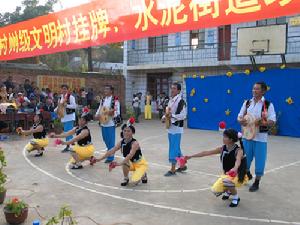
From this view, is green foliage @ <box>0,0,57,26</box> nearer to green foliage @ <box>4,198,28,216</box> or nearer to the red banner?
the red banner

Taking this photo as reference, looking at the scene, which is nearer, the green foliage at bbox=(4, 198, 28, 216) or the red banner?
the green foliage at bbox=(4, 198, 28, 216)

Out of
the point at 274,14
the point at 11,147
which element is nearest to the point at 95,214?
the point at 274,14

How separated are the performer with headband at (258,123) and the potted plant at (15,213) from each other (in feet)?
11.9

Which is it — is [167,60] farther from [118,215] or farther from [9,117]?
[118,215]

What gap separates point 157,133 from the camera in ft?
49.6

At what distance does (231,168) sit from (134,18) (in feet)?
16.5

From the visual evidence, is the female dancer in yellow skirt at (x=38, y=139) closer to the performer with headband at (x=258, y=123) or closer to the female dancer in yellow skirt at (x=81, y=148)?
the female dancer in yellow skirt at (x=81, y=148)

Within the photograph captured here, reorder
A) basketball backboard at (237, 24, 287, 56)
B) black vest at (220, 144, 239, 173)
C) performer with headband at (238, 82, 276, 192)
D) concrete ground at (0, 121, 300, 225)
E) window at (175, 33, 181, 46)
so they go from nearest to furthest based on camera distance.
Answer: concrete ground at (0, 121, 300, 225) < black vest at (220, 144, 239, 173) < performer with headband at (238, 82, 276, 192) < basketball backboard at (237, 24, 287, 56) < window at (175, 33, 181, 46)

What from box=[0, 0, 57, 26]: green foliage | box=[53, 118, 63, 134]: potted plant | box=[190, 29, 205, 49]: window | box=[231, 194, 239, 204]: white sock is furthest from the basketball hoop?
box=[0, 0, 57, 26]: green foliage

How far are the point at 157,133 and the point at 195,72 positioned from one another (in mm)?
8378

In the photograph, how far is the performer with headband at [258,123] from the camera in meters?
6.54

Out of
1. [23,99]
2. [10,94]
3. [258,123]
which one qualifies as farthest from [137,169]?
[10,94]

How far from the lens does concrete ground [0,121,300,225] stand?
532 centimetres

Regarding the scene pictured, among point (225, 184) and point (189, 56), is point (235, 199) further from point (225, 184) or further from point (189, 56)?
point (189, 56)
